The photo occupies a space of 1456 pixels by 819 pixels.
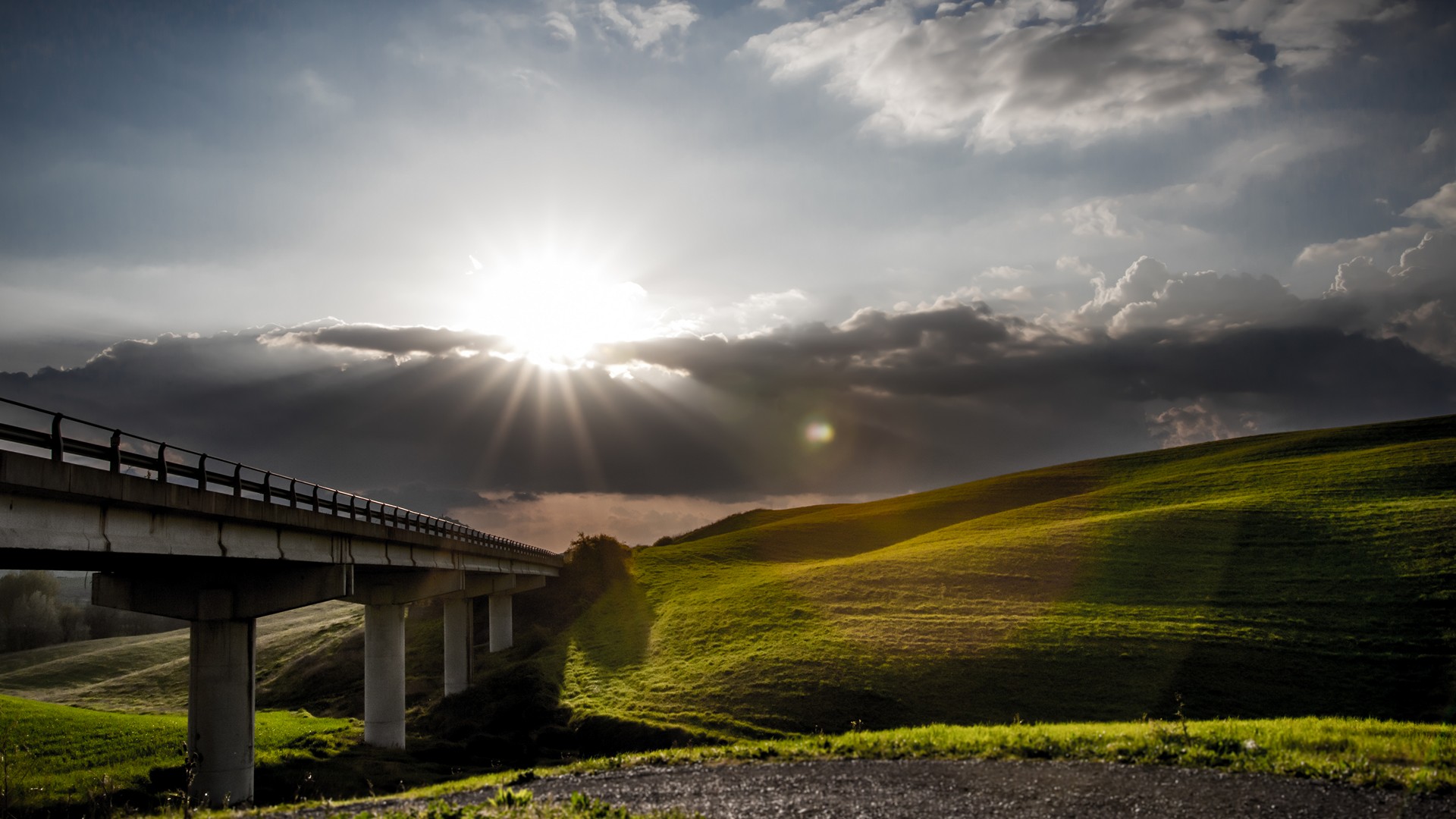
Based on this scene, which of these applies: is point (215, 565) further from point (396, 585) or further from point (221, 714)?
point (396, 585)

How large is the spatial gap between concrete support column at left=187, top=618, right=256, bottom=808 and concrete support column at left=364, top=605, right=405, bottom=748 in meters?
13.3

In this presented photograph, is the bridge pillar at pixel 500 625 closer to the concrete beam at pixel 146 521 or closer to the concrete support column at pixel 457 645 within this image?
the concrete support column at pixel 457 645

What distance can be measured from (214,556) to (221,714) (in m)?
5.87

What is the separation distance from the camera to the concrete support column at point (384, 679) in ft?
138

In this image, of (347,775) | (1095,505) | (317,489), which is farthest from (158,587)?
(1095,505)

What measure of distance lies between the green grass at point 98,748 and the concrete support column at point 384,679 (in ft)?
4.95

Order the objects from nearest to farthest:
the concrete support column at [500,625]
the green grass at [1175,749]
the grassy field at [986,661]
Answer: the green grass at [1175,749], the grassy field at [986,661], the concrete support column at [500,625]

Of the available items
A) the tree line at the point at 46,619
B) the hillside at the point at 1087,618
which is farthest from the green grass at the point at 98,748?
the tree line at the point at 46,619

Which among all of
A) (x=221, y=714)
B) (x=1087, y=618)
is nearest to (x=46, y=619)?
(x=221, y=714)

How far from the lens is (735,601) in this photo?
62.9 meters

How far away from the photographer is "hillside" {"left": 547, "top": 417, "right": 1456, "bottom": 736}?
1507 inches

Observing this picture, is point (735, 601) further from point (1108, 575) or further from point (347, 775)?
point (347, 775)

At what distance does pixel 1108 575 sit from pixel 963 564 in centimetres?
992

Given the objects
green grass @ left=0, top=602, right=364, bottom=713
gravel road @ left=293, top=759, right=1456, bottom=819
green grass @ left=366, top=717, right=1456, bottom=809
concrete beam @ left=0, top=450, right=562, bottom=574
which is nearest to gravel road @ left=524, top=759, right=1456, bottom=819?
gravel road @ left=293, top=759, right=1456, bottom=819
